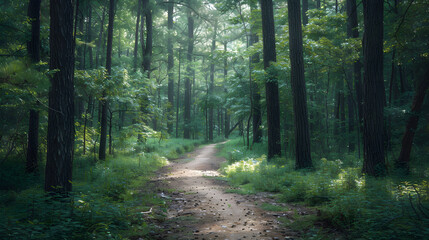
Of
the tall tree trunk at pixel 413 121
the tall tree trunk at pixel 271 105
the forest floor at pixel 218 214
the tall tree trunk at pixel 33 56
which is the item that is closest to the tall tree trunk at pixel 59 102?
the forest floor at pixel 218 214

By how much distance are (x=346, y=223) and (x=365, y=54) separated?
559 centimetres

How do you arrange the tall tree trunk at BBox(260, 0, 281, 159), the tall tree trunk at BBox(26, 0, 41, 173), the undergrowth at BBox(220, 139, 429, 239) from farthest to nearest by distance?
the tall tree trunk at BBox(260, 0, 281, 159) < the tall tree trunk at BBox(26, 0, 41, 173) < the undergrowth at BBox(220, 139, 429, 239)

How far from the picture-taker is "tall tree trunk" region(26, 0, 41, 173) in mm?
9211

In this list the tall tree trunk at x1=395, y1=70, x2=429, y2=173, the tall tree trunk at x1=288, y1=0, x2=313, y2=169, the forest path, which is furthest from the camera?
the tall tree trunk at x1=288, y1=0, x2=313, y2=169

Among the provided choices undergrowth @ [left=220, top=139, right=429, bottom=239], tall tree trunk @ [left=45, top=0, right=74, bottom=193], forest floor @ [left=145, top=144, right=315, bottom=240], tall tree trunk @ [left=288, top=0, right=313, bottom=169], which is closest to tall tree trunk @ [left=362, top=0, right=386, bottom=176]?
undergrowth @ [left=220, top=139, right=429, bottom=239]

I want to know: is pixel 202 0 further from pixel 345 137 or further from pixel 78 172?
pixel 78 172

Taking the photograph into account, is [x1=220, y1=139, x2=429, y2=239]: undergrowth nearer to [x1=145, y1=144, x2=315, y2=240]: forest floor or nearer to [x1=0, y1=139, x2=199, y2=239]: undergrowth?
[x1=145, y1=144, x2=315, y2=240]: forest floor

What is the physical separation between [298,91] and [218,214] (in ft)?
20.3

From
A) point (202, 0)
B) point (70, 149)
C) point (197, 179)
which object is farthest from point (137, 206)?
point (202, 0)

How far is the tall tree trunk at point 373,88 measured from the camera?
24.7 ft

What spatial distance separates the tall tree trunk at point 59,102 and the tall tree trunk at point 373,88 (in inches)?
320

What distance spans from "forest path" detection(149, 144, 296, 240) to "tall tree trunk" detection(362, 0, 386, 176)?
3388mm

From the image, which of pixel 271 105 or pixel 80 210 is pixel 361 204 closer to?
pixel 80 210

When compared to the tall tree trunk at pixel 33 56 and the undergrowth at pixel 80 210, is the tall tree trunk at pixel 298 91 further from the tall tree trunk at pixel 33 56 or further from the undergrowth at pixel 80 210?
the tall tree trunk at pixel 33 56
